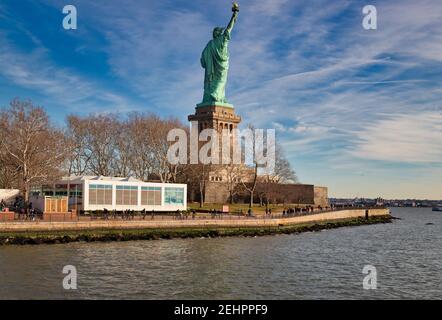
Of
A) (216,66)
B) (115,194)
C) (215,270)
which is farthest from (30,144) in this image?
(216,66)

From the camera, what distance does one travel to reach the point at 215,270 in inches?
1400

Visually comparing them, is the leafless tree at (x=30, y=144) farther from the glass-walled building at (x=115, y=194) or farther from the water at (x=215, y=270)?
the water at (x=215, y=270)

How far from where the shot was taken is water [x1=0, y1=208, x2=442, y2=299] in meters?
28.9

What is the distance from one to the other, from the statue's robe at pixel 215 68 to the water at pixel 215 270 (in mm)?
62640

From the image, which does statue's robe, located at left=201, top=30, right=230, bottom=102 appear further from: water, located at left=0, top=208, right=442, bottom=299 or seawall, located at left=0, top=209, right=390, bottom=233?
water, located at left=0, top=208, right=442, bottom=299

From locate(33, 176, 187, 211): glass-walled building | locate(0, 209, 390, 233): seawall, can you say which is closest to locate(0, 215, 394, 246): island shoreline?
locate(0, 209, 390, 233): seawall

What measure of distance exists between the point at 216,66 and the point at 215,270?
7989 centimetres

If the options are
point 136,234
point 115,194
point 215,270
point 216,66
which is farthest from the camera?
point 216,66

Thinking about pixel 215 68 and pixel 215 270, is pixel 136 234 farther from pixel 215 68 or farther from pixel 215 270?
pixel 215 68

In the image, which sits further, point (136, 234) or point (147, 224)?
point (147, 224)

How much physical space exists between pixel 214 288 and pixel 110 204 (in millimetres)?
34388

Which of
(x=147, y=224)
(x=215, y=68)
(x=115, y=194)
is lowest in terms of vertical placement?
(x=147, y=224)
